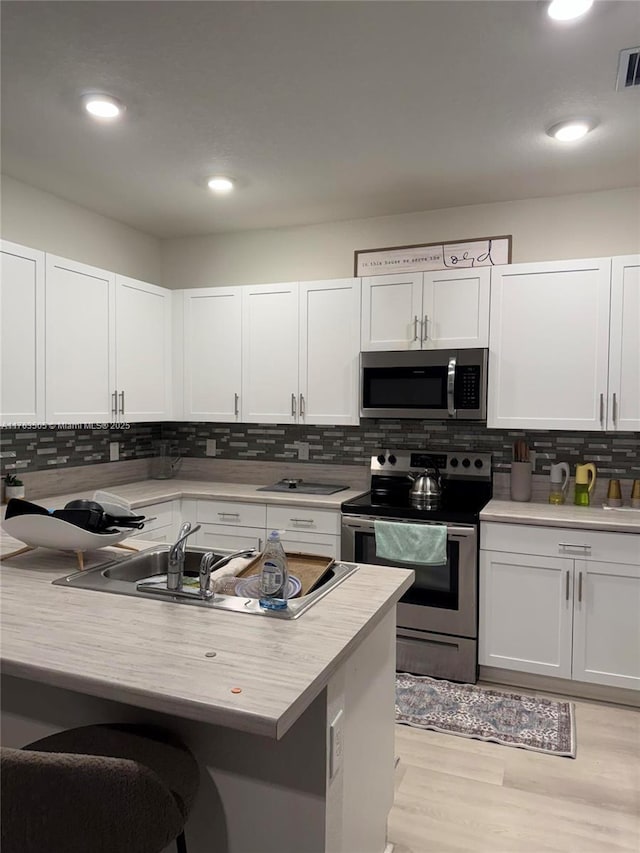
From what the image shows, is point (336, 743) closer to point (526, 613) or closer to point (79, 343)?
point (526, 613)

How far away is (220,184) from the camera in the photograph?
10.9 feet

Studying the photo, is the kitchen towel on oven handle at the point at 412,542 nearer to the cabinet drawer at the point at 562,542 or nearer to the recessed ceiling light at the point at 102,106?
the cabinet drawer at the point at 562,542

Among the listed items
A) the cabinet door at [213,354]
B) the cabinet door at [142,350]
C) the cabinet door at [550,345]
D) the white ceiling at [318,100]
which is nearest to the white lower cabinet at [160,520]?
the cabinet door at [142,350]

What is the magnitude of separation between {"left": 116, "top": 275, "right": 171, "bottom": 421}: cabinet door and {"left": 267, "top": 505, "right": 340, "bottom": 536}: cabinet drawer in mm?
1077

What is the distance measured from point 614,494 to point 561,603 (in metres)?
0.72

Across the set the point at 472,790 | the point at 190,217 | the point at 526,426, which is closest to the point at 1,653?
the point at 472,790

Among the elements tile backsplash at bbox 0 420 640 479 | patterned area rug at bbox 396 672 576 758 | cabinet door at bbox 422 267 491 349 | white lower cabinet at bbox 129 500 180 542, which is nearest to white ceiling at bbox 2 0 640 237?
cabinet door at bbox 422 267 491 349

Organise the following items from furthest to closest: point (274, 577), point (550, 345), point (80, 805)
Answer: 1. point (550, 345)
2. point (274, 577)
3. point (80, 805)

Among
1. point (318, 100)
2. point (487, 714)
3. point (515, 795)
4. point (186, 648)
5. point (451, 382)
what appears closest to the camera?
point (186, 648)

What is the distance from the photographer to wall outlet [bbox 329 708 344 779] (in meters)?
1.34

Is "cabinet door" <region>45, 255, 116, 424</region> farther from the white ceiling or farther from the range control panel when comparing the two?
the range control panel

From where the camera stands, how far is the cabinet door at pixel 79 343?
3.13 m

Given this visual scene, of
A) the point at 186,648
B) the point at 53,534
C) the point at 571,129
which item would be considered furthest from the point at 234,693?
the point at 571,129

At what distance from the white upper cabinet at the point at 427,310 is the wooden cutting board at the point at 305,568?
1.89 meters
